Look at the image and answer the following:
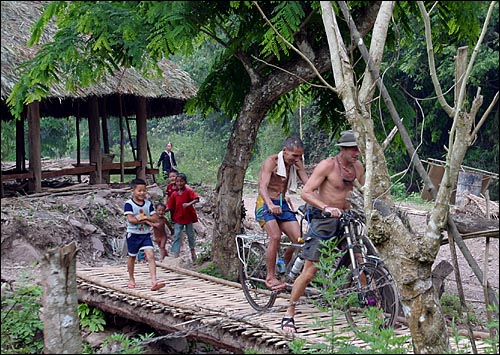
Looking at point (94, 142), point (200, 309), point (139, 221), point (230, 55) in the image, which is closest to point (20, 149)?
point (94, 142)

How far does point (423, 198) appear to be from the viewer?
64.0 ft

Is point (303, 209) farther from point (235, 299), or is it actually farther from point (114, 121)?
point (114, 121)

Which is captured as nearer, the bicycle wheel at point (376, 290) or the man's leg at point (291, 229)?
the bicycle wheel at point (376, 290)

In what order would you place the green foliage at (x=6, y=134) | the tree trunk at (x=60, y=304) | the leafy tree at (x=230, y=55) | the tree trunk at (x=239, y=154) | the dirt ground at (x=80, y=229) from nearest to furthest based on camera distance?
1. the tree trunk at (x=60, y=304)
2. the leafy tree at (x=230, y=55)
3. the tree trunk at (x=239, y=154)
4. the dirt ground at (x=80, y=229)
5. the green foliage at (x=6, y=134)

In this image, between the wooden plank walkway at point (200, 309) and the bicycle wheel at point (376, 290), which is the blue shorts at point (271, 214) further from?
the bicycle wheel at point (376, 290)

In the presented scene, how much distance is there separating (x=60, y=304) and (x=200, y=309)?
2.32 meters

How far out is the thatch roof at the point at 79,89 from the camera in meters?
11.2

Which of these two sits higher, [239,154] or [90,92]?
[90,92]

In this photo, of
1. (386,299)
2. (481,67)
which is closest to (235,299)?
(386,299)

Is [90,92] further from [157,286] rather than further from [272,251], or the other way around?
[272,251]

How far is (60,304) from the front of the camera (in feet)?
13.9

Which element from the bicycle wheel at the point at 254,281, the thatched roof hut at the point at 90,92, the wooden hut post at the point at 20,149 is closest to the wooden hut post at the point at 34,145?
the thatched roof hut at the point at 90,92

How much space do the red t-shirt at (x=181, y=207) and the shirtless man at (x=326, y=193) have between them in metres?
→ 3.88

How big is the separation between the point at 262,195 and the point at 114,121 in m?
25.4
